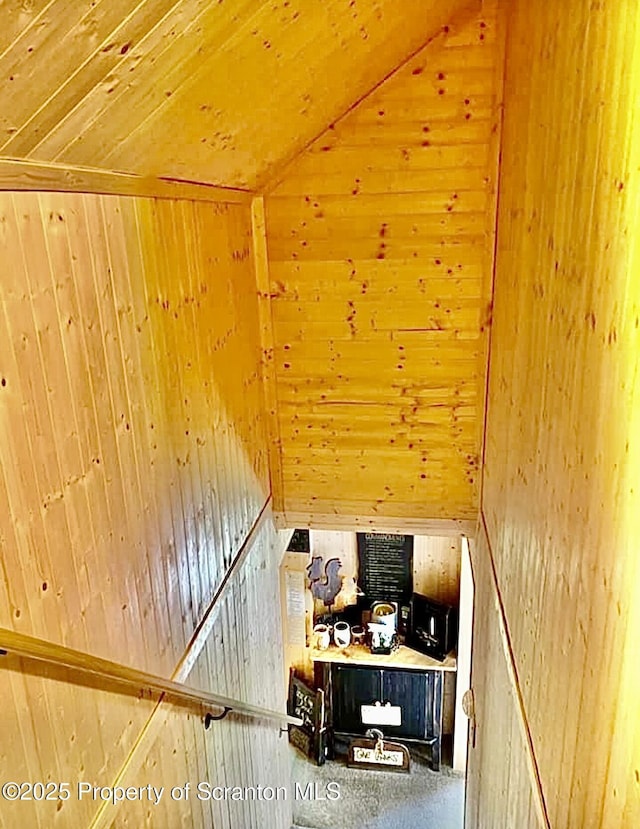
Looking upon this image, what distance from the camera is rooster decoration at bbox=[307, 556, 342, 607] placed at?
6.33 m

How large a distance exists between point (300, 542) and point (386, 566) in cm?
80

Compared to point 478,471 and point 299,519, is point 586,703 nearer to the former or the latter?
point 478,471

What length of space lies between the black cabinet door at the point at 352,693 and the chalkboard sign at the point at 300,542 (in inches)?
41.7

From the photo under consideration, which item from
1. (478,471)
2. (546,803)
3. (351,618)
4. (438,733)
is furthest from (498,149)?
(438,733)

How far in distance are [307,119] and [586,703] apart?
96.6 inches

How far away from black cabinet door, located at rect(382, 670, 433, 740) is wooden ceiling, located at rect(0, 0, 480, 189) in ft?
15.3

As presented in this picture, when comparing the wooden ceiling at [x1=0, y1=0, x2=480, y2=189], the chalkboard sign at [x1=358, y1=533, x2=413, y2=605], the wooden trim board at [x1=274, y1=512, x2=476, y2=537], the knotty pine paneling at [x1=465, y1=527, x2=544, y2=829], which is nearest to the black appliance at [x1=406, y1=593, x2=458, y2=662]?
the chalkboard sign at [x1=358, y1=533, x2=413, y2=605]

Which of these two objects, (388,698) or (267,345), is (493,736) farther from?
(388,698)

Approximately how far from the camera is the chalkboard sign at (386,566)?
20.3 feet

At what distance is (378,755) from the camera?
6.11 m

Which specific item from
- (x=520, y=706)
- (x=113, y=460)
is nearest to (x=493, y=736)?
(x=520, y=706)

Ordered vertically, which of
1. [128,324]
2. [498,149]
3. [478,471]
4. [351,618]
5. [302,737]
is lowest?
[302,737]

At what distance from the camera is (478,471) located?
4.11 m

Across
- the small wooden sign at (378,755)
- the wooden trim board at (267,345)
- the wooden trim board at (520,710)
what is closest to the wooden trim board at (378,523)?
the wooden trim board at (267,345)
